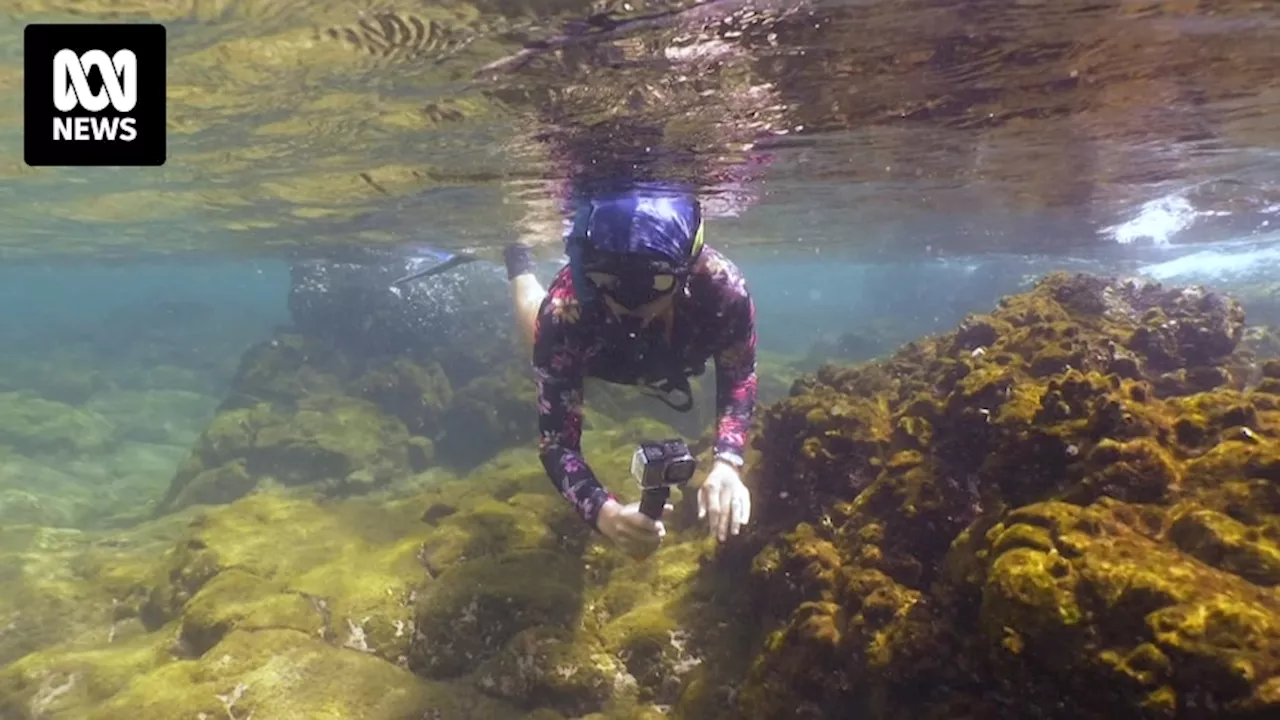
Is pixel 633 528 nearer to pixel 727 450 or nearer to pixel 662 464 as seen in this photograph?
pixel 662 464

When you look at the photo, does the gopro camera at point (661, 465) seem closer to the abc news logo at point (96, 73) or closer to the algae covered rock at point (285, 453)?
the abc news logo at point (96, 73)

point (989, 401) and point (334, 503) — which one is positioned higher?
point (989, 401)

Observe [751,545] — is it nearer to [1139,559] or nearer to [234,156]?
[1139,559]

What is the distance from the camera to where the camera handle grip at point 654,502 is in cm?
529

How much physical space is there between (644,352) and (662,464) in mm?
2310

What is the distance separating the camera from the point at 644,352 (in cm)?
726

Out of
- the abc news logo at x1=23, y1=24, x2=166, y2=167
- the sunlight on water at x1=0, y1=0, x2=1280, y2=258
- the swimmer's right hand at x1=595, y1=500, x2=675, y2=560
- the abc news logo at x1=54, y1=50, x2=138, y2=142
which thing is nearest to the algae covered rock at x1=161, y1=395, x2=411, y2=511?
the sunlight on water at x1=0, y1=0, x2=1280, y2=258

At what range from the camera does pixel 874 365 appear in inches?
396

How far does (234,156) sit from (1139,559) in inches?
648

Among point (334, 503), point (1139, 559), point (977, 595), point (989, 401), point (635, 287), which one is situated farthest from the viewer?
point (334, 503)

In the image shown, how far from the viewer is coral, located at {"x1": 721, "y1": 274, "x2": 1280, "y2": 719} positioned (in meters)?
3.55

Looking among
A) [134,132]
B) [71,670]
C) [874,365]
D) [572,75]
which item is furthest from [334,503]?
[874,365]

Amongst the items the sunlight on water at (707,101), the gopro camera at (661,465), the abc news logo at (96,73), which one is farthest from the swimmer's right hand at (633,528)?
the abc news logo at (96,73)

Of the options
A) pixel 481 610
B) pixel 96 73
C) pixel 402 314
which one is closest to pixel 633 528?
pixel 481 610
